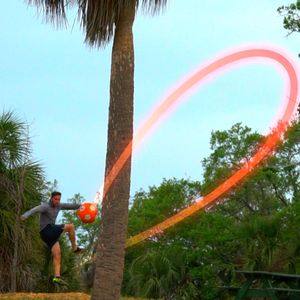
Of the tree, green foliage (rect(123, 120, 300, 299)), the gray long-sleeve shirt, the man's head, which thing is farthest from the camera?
green foliage (rect(123, 120, 300, 299))

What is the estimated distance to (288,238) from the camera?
3092 centimetres

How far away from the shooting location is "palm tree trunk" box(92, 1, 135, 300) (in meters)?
10.3

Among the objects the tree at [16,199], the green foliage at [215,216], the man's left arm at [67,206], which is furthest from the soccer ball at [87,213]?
the green foliage at [215,216]

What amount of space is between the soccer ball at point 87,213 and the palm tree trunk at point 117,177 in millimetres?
1259

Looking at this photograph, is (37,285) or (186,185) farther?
(186,185)

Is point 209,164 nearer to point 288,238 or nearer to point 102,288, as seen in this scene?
point 288,238

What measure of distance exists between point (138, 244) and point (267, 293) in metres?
35.8

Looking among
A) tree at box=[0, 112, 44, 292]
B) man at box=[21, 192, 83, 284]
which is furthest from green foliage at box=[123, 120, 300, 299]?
man at box=[21, 192, 83, 284]

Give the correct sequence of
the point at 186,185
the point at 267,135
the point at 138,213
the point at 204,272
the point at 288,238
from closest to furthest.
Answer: the point at 288,238
the point at 204,272
the point at 267,135
the point at 186,185
the point at 138,213

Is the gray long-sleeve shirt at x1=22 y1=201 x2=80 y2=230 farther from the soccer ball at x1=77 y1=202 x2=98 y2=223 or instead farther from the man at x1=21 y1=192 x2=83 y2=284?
the soccer ball at x1=77 y1=202 x2=98 y2=223

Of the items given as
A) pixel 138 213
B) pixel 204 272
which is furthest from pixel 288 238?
pixel 138 213

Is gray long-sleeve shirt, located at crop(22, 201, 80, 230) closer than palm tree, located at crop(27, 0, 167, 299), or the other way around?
palm tree, located at crop(27, 0, 167, 299)

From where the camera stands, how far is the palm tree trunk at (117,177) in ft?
33.8

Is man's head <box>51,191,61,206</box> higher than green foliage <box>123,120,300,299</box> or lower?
lower
